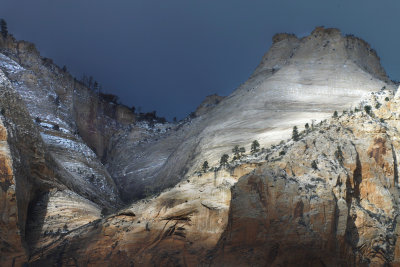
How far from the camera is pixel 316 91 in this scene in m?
49.2

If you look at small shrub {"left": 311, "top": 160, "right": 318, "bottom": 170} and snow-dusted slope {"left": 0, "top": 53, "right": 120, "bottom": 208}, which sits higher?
snow-dusted slope {"left": 0, "top": 53, "right": 120, "bottom": 208}

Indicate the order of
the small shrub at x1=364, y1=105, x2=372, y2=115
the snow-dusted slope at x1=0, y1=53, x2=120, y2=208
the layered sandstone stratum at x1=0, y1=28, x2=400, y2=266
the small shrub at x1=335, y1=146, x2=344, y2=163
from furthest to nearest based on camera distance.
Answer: the snow-dusted slope at x1=0, y1=53, x2=120, y2=208 → the small shrub at x1=364, y1=105, x2=372, y2=115 → the small shrub at x1=335, y1=146, x2=344, y2=163 → the layered sandstone stratum at x1=0, y1=28, x2=400, y2=266

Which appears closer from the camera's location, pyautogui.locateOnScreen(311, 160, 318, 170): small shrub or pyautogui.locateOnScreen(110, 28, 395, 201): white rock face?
pyautogui.locateOnScreen(311, 160, 318, 170): small shrub

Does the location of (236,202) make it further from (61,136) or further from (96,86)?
(96,86)

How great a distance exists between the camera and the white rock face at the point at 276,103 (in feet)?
134

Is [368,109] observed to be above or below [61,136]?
above

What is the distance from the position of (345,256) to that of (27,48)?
4814 centimetres

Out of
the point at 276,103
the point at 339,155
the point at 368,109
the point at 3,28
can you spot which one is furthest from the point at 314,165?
the point at 3,28

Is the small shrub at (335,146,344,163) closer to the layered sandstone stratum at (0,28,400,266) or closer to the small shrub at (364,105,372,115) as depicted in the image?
the layered sandstone stratum at (0,28,400,266)

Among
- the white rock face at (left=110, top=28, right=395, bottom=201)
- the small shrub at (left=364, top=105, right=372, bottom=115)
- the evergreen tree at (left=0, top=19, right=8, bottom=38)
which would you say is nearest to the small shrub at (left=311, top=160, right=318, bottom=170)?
the small shrub at (left=364, top=105, right=372, bottom=115)

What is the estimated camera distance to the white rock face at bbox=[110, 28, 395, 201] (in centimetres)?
4081

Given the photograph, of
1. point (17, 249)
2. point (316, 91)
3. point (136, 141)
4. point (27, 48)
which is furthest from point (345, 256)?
point (27, 48)

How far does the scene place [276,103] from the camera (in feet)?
155

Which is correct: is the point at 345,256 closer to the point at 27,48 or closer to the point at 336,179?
the point at 336,179
